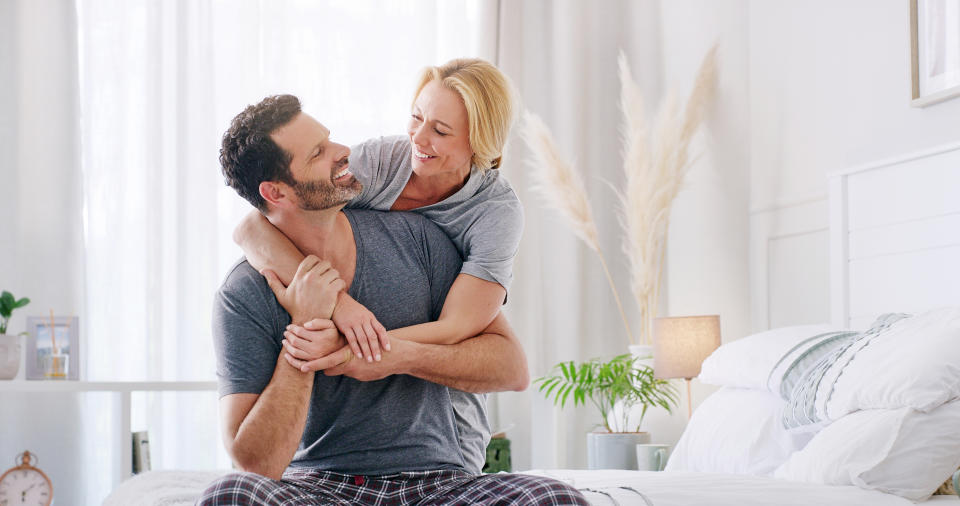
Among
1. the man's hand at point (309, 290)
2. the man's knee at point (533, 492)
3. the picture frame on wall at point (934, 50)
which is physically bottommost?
the man's knee at point (533, 492)

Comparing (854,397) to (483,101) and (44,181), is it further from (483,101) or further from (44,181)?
(44,181)

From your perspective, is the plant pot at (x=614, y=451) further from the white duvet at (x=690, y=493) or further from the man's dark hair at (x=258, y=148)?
the man's dark hair at (x=258, y=148)

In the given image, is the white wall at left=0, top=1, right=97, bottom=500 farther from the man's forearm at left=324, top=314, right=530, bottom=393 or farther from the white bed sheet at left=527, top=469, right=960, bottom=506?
the man's forearm at left=324, top=314, right=530, bottom=393

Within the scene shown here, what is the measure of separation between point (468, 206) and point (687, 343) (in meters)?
1.83

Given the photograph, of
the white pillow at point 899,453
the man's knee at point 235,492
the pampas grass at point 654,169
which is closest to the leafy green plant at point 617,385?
the pampas grass at point 654,169

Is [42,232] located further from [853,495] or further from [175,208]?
[853,495]

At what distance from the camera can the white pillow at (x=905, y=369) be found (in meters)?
1.93

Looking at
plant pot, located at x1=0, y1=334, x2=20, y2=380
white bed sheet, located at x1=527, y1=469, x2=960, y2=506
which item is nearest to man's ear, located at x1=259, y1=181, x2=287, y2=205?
white bed sheet, located at x1=527, y1=469, x2=960, y2=506

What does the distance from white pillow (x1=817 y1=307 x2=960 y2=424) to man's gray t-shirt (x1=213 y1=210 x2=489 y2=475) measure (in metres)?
0.87

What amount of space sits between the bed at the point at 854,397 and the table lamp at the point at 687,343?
42 cm

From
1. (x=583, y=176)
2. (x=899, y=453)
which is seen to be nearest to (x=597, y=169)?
(x=583, y=176)

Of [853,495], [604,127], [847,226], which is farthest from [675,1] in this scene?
[853,495]

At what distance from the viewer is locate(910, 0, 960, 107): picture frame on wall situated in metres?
2.71

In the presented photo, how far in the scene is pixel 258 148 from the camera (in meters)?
1.49
